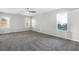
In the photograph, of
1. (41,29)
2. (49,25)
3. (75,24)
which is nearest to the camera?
(75,24)

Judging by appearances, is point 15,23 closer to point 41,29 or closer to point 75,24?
point 41,29

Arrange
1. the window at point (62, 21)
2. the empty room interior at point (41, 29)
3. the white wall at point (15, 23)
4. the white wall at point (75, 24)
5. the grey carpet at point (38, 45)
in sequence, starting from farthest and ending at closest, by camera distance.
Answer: the white wall at point (15, 23), the window at point (62, 21), the white wall at point (75, 24), the empty room interior at point (41, 29), the grey carpet at point (38, 45)

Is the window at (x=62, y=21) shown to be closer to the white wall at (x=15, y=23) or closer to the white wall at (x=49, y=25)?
the white wall at (x=49, y=25)

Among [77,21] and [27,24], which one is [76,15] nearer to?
Result: [77,21]

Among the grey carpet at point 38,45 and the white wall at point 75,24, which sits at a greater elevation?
the white wall at point 75,24

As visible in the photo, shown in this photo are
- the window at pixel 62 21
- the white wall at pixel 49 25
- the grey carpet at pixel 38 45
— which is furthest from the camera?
the white wall at pixel 49 25

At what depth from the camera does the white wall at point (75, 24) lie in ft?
10.9

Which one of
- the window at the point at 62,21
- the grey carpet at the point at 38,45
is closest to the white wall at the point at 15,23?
the grey carpet at the point at 38,45

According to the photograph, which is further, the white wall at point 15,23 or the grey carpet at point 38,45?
the white wall at point 15,23

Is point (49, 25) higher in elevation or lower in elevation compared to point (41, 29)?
higher

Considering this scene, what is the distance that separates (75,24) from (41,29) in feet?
11.1

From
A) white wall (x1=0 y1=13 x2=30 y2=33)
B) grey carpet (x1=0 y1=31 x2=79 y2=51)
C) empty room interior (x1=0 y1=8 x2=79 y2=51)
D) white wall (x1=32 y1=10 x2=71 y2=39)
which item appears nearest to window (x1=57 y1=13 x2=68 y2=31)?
empty room interior (x1=0 y1=8 x2=79 y2=51)

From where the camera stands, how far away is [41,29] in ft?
20.7

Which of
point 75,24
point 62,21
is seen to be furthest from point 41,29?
point 75,24
